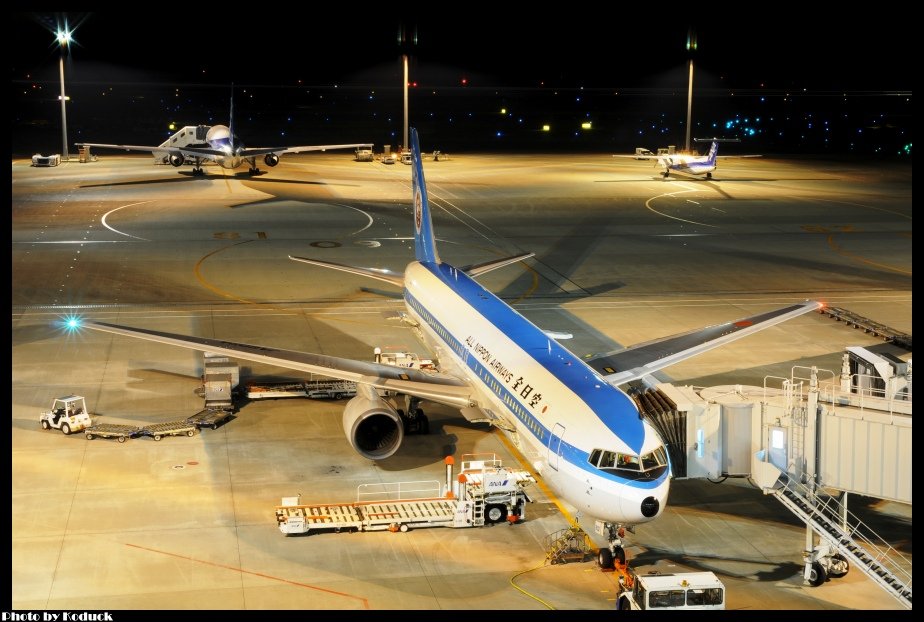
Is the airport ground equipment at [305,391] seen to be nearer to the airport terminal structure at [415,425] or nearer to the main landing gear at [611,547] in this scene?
the airport terminal structure at [415,425]

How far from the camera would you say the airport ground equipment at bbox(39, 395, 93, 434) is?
31447 millimetres

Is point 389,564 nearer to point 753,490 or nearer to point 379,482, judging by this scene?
point 379,482

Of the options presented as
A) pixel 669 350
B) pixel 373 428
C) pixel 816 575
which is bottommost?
pixel 816 575

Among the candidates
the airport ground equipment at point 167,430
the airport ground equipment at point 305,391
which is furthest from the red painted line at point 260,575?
the airport ground equipment at point 305,391

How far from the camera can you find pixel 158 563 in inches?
918

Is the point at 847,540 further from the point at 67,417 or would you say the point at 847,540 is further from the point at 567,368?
the point at 67,417

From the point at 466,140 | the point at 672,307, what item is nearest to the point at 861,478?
the point at 672,307

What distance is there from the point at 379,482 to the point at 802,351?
19.5 meters

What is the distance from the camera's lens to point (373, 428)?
29094 mm

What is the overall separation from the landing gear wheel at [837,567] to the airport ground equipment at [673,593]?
3166 millimetres

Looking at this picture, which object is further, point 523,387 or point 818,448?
point 523,387

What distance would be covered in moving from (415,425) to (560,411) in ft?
29.6

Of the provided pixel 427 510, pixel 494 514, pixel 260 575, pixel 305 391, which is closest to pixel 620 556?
pixel 494 514

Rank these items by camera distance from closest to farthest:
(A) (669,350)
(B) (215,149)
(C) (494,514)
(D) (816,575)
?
1. (D) (816,575)
2. (C) (494,514)
3. (A) (669,350)
4. (B) (215,149)
